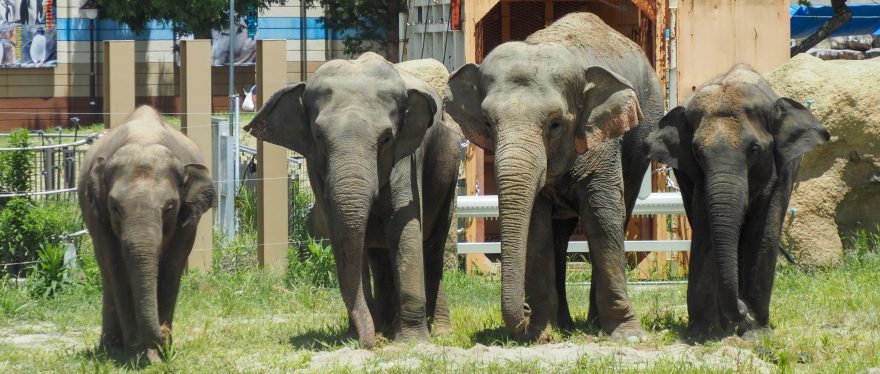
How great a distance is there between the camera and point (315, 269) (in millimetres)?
12922

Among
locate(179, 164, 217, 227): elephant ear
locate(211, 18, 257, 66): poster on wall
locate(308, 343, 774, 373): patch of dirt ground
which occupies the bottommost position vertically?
locate(308, 343, 774, 373): patch of dirt ground

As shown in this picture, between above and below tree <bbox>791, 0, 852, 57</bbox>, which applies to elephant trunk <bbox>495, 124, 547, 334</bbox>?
below

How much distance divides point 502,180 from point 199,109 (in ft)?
15.9

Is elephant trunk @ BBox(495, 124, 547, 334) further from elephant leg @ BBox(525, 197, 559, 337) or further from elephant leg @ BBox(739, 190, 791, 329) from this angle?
elephant leg @ BBox(739, 190, 791, 329)

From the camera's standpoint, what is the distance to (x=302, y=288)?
1262cm

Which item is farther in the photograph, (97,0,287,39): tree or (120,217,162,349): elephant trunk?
(97,0,287,39): tree

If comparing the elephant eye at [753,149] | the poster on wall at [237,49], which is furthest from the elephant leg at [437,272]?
the poster on wall at [237,49]

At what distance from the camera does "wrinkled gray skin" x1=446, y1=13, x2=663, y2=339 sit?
28.7 ft

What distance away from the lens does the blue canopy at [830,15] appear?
86.0ft

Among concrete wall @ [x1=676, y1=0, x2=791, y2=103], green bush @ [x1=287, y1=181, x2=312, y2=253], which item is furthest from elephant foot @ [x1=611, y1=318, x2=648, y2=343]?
concrete wall @ [x1=676, y1=0, x2=791, y2=103]

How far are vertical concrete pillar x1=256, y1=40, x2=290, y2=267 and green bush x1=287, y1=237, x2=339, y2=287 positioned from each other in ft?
0.69

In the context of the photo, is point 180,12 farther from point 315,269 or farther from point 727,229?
point 727,229

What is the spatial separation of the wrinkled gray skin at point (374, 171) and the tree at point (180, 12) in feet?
69.4

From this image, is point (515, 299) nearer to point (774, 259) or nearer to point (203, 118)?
point (774, 259)
